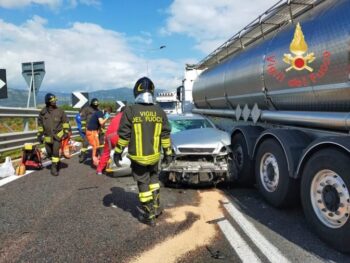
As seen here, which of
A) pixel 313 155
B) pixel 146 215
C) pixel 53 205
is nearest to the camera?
pixel 313 155

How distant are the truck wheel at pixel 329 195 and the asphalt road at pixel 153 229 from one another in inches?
6.4

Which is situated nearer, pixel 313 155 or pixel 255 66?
pixel 313 155

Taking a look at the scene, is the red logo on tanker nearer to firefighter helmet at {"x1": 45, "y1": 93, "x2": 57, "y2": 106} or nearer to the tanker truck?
the tanker truck

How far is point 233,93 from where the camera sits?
28.4ft

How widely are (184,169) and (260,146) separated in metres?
1.38

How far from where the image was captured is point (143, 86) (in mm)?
5652

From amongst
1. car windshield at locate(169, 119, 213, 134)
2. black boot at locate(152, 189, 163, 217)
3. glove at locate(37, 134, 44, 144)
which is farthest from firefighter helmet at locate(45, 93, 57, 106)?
black boot at locate(152, 189, 163, 217)

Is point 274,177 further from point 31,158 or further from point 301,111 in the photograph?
point 31,158

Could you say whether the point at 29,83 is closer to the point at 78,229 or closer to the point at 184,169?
the point at 184,169

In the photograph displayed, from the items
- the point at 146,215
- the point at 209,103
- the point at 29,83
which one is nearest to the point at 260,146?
the point at 146,215

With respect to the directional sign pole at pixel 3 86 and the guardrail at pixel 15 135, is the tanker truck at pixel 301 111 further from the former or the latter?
the guardrail at pixel 15 135

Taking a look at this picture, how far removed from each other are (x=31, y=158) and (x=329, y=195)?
703 cm

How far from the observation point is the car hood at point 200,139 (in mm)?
7504

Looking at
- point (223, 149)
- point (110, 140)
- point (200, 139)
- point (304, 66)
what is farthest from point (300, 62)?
point (110, 140)
